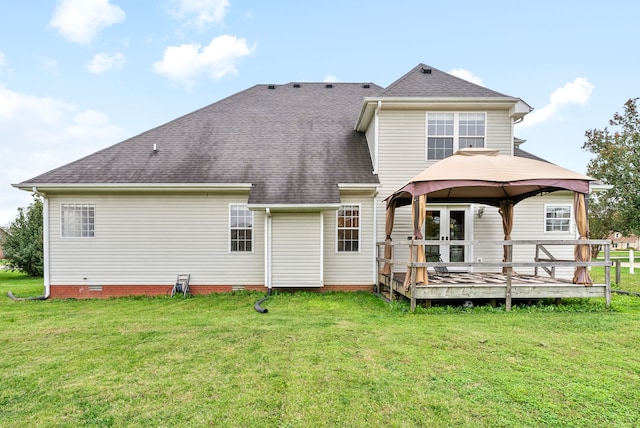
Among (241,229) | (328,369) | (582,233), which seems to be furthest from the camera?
(241,229)

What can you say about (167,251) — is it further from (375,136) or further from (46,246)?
(375,136)

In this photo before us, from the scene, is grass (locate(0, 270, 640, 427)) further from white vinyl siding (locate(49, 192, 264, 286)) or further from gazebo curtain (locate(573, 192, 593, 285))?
white vinyl siding (locate(49, 192, 264, 286))

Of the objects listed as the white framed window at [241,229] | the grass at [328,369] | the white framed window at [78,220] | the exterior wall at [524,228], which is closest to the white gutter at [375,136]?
the exterior wall at [524,228]

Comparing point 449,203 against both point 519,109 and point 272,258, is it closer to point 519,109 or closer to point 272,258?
point 519,109

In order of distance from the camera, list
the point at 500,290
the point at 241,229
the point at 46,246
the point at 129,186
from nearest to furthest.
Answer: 1. the point at 500,290
2. the point at 129,186
3. the point at 46,246
4. the point at 241,229

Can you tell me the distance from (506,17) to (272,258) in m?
13.3

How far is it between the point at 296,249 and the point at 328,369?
5.32m

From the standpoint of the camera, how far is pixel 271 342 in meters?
4.82

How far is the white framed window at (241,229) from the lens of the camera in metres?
9.51

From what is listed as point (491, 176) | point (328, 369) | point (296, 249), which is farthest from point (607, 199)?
point (328, 369)

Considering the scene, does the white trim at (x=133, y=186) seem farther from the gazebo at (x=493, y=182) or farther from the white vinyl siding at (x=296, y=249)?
the gazebo at (x=493, y=182)

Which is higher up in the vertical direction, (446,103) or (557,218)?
(446,103)

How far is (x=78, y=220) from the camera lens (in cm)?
941

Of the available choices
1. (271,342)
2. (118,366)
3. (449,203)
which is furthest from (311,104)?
(118,366)
